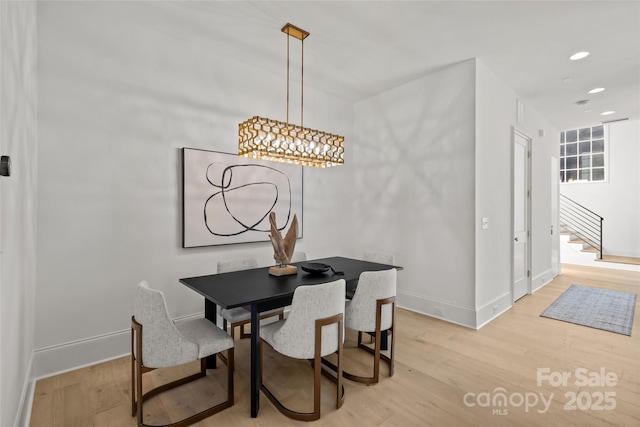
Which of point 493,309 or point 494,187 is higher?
point 494,187

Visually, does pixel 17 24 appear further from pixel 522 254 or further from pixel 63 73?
pixel 522 254

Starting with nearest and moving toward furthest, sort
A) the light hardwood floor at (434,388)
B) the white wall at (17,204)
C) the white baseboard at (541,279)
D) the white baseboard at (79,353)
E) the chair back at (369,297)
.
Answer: the white wall at (17,204) < the light hardwood floor at (434,388) < the chair back at (369,297) < the white baseboard at (79,353) < the white baseboard at (541,279)

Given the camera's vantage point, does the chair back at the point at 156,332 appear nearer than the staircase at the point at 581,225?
Yes

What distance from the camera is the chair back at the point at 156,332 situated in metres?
1.78

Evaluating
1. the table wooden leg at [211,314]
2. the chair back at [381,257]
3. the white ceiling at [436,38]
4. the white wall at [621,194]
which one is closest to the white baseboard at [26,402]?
→ the table wooden leg at [211,314]

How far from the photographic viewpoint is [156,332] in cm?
180

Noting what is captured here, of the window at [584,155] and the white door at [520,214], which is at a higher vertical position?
the window at [584,155]

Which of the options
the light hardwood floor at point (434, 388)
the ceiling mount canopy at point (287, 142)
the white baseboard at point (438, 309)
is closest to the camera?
the light hardwood floor at point (434, 388)

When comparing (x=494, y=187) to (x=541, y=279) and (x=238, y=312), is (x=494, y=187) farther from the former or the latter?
(x=238, y=312)

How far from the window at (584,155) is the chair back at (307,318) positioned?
30.7ft

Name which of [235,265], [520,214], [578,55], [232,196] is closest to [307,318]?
[235,265]

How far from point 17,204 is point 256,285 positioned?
152cm

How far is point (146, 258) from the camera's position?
2891 mm

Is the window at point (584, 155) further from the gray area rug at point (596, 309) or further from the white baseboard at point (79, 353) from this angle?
the white baseboard at point (79, 353)
